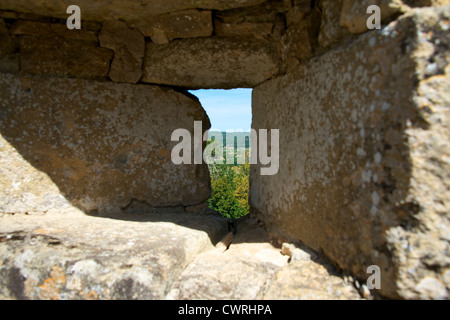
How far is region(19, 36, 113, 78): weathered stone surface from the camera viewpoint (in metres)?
1.97

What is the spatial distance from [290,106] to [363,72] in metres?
0.54

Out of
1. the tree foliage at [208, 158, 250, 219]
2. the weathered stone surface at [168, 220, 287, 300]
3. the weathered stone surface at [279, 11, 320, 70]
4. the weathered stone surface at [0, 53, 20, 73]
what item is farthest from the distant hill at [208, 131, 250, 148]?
the tree foliage at [208, 158, 250, 219]

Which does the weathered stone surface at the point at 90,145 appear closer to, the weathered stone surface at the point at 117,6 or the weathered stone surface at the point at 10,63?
the weathered stone surface at the point at 10,63

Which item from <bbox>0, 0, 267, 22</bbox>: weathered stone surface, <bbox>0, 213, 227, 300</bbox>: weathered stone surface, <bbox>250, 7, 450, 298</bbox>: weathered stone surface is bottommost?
<bbox>0, 213, 227, 300</bbox>: weathered stone surface

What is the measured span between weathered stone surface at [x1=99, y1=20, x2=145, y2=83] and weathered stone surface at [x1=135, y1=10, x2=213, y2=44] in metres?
0.07

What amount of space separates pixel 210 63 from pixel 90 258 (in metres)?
1.24

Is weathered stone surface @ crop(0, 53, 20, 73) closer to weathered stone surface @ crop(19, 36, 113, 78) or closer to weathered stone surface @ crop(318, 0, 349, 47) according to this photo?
weathered stone surface @ crop(19, 36, 113, 78)

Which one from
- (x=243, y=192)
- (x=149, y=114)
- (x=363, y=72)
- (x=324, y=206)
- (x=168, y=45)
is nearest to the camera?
→ (x=363, y=72)

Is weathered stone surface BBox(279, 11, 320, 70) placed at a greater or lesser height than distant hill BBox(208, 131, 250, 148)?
greater

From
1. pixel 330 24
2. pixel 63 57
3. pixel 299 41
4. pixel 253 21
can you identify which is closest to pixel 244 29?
pixel 253 21

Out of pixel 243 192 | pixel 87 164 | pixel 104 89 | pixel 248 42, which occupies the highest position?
pixel 248 42

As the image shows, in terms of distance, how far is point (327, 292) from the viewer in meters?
1.17

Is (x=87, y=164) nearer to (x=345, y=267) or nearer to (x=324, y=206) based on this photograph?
(x=324, y=206)
